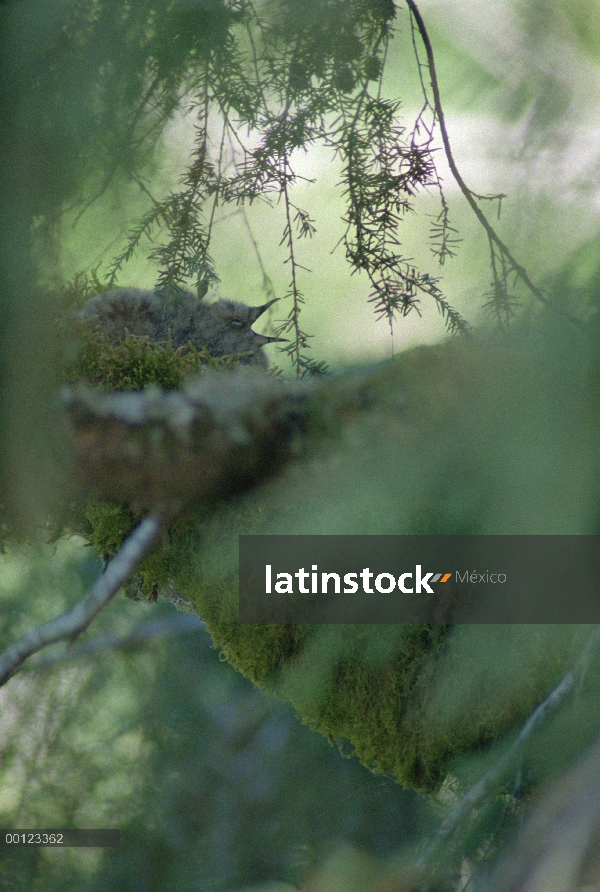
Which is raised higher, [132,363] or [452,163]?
[452,163]

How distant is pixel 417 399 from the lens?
66 centimetres

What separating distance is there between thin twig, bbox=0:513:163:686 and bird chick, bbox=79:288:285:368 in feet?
0.71

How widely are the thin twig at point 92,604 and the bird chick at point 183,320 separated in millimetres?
216

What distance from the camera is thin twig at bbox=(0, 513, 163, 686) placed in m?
0.72

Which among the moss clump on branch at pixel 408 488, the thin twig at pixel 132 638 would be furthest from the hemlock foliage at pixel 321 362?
the thin twig at pixel 132 638

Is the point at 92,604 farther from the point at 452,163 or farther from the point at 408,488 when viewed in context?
the point at 452,163

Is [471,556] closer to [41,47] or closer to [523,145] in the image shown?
[523,145]

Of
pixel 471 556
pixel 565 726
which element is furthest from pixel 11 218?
pixel 565 726

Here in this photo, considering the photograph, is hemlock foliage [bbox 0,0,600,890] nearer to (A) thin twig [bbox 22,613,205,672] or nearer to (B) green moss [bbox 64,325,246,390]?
(B) green moss [bbox 64,325,246,390]

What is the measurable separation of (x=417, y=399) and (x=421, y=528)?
0.44ft

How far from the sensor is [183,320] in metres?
0.78

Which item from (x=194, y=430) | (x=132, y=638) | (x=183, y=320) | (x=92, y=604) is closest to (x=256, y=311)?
(x=183, y=320)

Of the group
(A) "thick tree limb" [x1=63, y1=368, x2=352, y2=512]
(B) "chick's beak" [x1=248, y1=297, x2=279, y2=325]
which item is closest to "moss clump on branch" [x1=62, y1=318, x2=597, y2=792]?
(A) "thick tree limb" [x1=63, y1=368, x2=352, y2=512]

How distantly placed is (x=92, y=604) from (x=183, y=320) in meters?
0.35
